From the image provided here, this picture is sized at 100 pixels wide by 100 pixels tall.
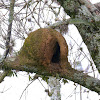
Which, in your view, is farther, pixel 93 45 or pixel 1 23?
pixel 1 23

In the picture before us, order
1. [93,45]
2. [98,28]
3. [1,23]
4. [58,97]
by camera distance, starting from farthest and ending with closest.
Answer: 1. [1,23]
2. [58,97]
3. [93,45]
4. [98,28]

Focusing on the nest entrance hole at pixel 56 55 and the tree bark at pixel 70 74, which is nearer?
the tree bark at pixel 70 74

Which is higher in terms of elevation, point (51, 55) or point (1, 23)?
point (1, 23)

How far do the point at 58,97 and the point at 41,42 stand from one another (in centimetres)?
200

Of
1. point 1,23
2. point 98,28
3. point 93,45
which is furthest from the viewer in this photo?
point 1,23

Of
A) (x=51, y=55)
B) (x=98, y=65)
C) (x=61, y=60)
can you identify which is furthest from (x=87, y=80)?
(x=51, y=55)

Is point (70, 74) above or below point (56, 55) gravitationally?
below

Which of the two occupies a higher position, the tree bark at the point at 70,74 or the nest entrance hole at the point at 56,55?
the nest entrance hole at the point at 56,55

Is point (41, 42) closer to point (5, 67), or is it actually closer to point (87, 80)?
point (5, 67)

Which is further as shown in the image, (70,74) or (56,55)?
(56,55)

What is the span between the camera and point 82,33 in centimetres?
212

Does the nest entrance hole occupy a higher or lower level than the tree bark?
higher

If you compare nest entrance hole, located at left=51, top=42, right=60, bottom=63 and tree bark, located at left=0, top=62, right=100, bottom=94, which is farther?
nest entrance hole, located at left=51, top=42, right=60, bottom=63

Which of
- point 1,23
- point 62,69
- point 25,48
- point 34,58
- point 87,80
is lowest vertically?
point 87,80
